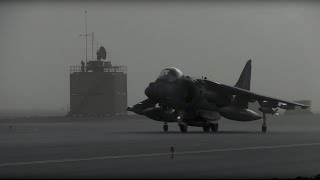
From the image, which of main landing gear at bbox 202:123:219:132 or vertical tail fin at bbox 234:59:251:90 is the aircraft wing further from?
vertical tail fin at bbox 234:59:251:90

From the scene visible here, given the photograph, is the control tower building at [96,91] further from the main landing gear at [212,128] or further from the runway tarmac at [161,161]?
the runway tarmac at [161,161]

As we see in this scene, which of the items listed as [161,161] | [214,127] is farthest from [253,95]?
[161,161]

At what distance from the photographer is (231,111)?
49.2 m

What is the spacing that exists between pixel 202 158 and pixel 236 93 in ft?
82.9

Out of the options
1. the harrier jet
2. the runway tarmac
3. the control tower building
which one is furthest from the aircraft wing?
the control tower building

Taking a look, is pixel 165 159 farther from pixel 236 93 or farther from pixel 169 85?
pixel 236 93

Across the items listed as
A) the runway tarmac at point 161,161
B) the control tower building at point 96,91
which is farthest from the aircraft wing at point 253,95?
the control tower building at point 96,91

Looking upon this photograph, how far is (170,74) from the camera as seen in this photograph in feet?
155

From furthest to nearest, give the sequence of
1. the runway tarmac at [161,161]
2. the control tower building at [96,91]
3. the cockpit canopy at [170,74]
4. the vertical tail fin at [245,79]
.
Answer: the control tower building at [96,91], the vertical tail fin at [245,79], the cockpit canopy at [170,74], the runway tarmac at [161,161]

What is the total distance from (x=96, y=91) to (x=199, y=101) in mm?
76197

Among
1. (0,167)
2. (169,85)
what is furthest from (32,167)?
(169,85)

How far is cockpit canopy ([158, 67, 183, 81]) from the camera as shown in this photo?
1853 inches

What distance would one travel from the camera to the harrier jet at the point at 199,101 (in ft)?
155

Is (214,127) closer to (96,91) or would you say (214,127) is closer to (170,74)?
(170,74)
